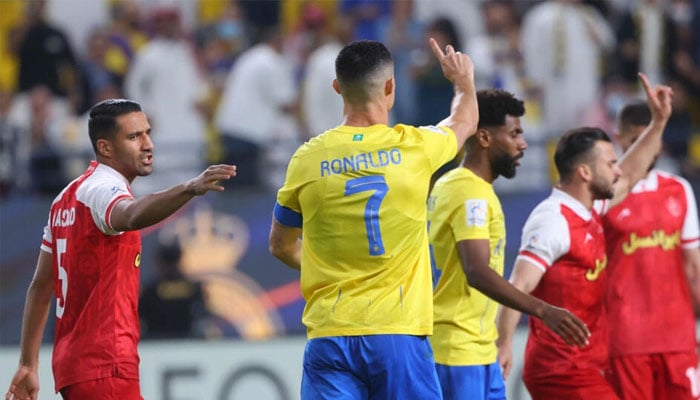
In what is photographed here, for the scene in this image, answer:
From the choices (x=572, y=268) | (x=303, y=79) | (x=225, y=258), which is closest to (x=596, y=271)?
(x=572, y=268)

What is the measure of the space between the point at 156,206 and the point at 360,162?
963mm

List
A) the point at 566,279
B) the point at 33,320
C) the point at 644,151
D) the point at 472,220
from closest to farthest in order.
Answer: the point at 33,320, the point at 472,220, the point at 566,279, the point at 644,151

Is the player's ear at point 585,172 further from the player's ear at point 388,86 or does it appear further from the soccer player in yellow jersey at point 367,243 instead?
the player's ear at point 388,86

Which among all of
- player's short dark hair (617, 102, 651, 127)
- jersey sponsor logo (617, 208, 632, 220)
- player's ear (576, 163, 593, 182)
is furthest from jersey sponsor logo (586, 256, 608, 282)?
player's short dark hair (617, 102, 651, 127)

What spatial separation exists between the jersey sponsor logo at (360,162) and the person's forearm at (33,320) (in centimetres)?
167

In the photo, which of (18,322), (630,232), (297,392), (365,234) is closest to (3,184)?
(18,322)

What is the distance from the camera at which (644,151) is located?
8.58 m

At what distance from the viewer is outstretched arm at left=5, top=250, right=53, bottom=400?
7.43 metres

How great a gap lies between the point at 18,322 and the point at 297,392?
294 cm

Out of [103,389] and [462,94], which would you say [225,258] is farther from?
[462,94]

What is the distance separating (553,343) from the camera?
8.11 meters

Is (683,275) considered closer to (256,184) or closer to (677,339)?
(677,339)

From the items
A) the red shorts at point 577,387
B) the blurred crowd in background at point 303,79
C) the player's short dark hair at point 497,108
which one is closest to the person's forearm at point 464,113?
the player's short dark hair at point 497,108

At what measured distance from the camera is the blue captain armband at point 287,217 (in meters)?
6.99
